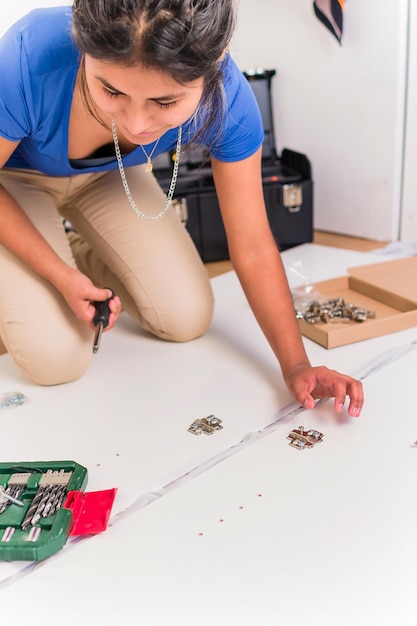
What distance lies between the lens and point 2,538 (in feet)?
2.77

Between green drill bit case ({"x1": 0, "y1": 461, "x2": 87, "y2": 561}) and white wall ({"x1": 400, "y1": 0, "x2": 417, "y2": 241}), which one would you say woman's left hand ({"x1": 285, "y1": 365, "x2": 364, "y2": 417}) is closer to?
green drill bit case ({"x1": 0, "y1": 461, "x2": 87, "y2": 561})

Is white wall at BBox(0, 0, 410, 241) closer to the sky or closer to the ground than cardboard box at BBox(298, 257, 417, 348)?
closer to the sky

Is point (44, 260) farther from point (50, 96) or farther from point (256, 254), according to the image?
point (256, 254)

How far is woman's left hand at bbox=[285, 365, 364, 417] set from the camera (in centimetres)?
104

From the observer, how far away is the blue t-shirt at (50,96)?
1059 millimetres

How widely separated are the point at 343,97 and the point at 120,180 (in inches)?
48.3

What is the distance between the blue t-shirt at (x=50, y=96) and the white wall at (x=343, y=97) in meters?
1.13

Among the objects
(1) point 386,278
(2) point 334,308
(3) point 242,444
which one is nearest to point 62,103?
(3) point 242,444

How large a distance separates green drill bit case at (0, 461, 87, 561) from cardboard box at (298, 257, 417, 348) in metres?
0.68

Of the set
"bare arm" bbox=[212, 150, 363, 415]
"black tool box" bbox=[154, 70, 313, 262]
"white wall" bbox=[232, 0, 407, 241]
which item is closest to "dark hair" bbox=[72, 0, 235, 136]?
"bare arm" bbox=[212, 150, 363, 415]

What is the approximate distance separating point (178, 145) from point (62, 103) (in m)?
0.25

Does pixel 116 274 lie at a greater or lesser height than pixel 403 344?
greater

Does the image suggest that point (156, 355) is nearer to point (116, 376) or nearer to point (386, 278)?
point (116, 376)

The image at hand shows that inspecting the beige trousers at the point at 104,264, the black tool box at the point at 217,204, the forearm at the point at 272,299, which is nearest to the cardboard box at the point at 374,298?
the forearm at the point at 272,299
